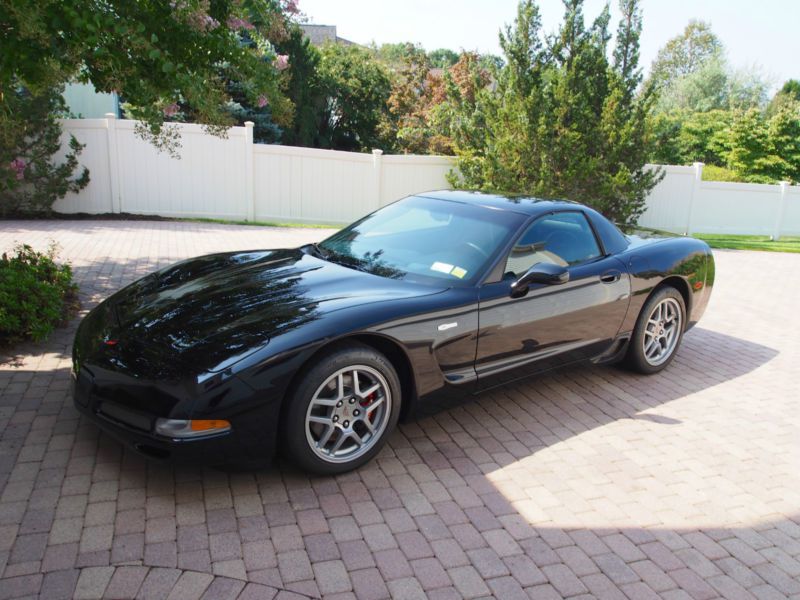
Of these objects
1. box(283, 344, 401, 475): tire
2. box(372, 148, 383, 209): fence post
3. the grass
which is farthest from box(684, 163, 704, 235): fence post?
box(283, 344, 401, 475): tire

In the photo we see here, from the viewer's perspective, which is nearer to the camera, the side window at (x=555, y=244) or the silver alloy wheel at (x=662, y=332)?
the side window at (x=555, y=244)

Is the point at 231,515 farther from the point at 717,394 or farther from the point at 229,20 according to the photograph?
the point at 229,20

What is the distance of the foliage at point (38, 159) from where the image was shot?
1182 centimetres

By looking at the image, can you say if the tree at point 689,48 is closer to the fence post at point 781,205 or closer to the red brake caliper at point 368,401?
the fence post at point 781,205

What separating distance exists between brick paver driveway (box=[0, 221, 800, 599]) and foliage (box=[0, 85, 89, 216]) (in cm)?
835

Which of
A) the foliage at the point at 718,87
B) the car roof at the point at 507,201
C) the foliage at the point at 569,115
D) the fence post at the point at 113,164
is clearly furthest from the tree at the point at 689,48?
the car roof at the point at 507,201

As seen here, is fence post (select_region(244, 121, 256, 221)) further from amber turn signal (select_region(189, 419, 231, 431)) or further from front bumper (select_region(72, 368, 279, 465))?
amber turn signal (select_region(189, 419, 231, 431))

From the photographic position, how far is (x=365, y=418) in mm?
3678

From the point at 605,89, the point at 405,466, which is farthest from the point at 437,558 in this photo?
the point at 605,89

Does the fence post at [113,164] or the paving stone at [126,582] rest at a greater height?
the fence post at [113,164]

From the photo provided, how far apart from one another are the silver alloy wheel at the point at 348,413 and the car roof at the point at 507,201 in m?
1.88

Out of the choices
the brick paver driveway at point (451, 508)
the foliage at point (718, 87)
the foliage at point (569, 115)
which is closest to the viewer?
the brick paver driveway at point (451, 508)

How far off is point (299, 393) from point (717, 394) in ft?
12.1

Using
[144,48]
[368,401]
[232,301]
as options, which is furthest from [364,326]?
[144,48]
